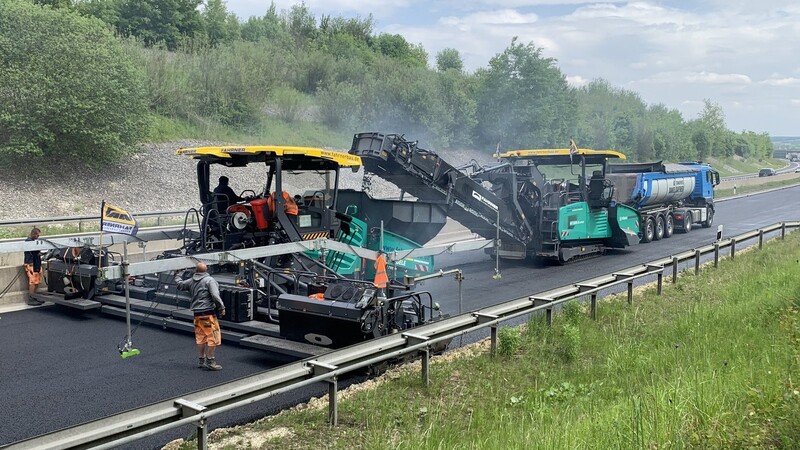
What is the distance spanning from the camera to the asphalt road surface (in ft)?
20.9

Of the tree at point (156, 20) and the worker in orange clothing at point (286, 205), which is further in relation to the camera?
the tree at point (156, 20)

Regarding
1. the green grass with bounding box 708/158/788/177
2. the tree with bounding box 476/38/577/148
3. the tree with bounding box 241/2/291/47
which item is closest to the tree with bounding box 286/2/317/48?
the tree with bounding box 241/2/291/47

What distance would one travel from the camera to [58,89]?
27766 millimetres

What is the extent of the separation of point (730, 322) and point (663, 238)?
44.2ft

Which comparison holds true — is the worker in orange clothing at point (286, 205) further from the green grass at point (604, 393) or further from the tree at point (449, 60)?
the tree at point (449, 60)

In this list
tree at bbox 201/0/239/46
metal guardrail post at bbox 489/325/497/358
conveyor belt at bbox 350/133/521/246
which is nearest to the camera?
metal guardrail post at bbox 489/325/497/358

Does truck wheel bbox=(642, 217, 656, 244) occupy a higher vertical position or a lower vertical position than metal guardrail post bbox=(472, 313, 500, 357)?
lower

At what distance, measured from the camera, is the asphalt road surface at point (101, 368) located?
6.37m

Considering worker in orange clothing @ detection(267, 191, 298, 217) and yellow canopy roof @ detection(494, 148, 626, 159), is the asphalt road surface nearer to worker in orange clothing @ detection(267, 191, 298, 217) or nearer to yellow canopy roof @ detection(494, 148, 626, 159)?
worker in orange clothing @ detection(267, 191, 298, 217)

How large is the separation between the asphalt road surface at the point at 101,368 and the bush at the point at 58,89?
19521mm

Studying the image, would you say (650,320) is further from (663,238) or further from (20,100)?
(20,100)

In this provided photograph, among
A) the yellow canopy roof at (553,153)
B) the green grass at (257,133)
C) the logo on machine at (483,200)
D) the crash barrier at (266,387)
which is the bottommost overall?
the crash barrier at (266,387)

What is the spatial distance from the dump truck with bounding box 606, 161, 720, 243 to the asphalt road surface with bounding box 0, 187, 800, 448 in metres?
8.17

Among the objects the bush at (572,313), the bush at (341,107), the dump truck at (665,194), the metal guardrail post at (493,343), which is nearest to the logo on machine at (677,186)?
the dump truck at (665,194)
